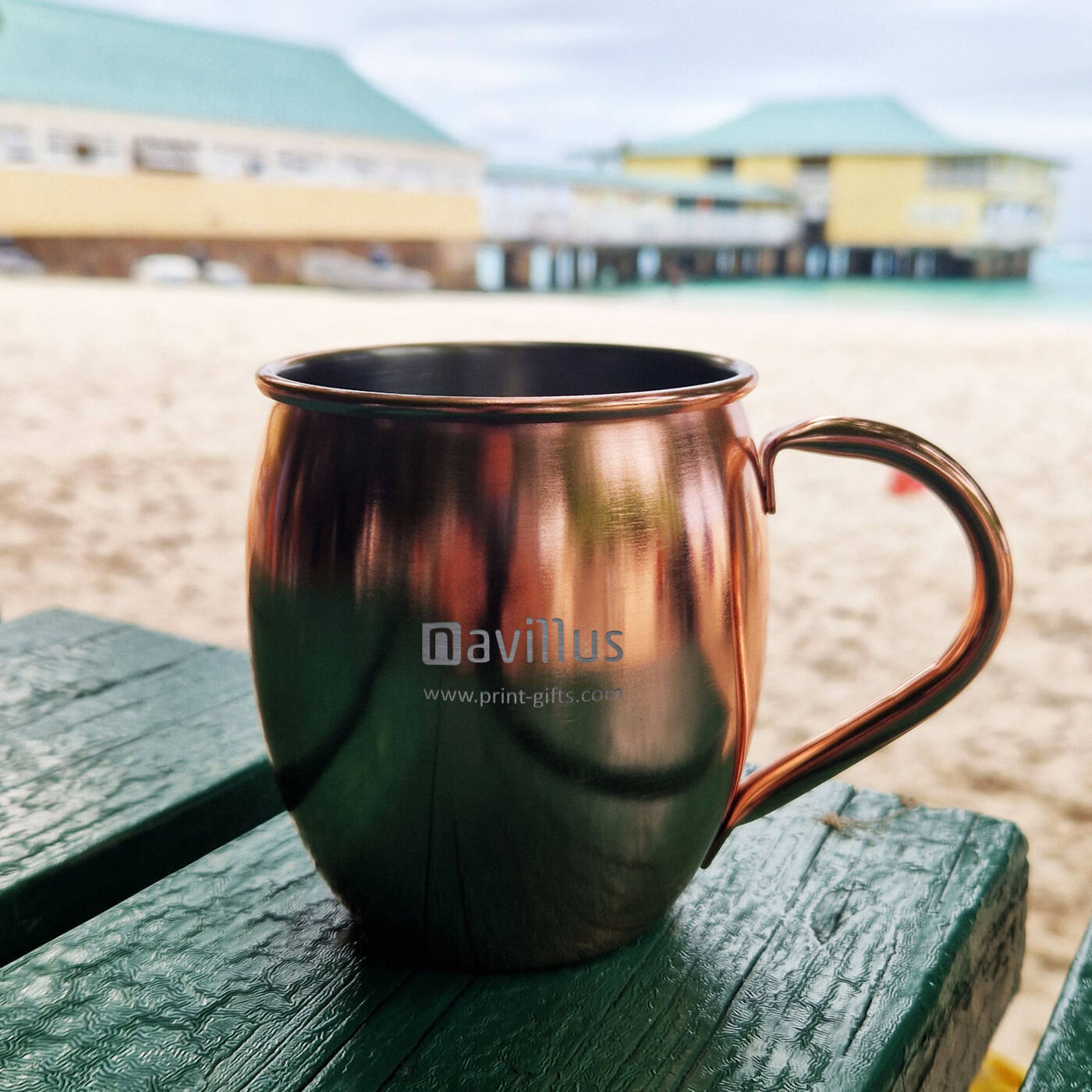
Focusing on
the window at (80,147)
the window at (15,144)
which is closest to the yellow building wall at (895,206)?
the window at (80,147)

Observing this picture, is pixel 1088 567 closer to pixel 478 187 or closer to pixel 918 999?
pixel 918 999

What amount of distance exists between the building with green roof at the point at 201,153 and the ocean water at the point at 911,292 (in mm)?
6658

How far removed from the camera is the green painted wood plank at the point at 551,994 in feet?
1.52

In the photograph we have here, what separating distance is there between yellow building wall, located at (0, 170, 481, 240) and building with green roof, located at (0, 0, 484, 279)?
27 mm

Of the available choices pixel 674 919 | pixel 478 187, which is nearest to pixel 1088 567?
pixel 674 919

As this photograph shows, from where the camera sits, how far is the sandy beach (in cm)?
239

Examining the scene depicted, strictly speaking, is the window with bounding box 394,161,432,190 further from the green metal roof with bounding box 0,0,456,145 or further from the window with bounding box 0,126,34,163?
the window with bounding box 0,126,34,163

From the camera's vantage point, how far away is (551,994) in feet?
1.66

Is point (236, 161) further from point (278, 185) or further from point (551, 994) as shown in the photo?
point (551, 994)

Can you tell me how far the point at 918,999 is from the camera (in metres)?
0.50

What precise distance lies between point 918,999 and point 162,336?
28.1 ft

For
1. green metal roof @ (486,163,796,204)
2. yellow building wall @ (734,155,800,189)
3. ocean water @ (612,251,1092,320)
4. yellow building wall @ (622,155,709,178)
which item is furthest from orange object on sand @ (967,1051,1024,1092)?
yellow building wall @ (622,155,709,178)

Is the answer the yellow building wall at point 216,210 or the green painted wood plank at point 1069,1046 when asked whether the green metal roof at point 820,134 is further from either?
the green painted wood plank at point 1069,1046

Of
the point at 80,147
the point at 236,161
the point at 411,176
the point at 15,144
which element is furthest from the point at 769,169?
the point at 15,144
